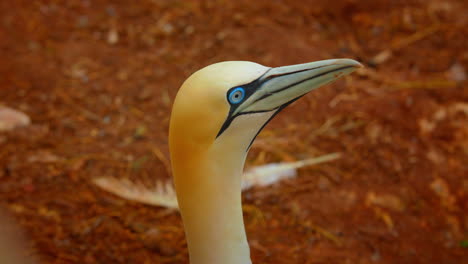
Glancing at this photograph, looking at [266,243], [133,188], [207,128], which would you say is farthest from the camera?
[133,188]

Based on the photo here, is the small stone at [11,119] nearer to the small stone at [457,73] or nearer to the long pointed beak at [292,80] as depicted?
the long pointed beak at [292,80]

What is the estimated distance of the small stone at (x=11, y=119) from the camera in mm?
3764

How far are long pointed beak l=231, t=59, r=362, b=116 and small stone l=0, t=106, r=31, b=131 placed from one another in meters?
2.36

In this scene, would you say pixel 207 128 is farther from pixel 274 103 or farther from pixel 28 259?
pixel 28 259

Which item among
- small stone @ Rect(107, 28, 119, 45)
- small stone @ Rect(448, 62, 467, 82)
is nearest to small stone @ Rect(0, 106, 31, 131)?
small stone @ Rect(107, 28, 119, 45)

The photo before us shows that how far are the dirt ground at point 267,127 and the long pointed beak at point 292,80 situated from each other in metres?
1.25

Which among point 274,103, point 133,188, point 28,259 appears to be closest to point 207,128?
point 274,103

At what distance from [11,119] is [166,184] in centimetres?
121

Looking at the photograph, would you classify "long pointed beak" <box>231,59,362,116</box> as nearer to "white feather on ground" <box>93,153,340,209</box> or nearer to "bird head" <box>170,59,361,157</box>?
"bird head" <box>170,59,361,157</box>

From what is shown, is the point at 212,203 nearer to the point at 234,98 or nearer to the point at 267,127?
the point at 234,98

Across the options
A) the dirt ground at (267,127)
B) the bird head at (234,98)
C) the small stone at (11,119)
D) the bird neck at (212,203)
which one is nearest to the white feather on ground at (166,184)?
the dirt ground at (267,127)

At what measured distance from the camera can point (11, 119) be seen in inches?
151

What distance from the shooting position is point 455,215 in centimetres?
355

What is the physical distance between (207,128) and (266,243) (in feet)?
4.65
